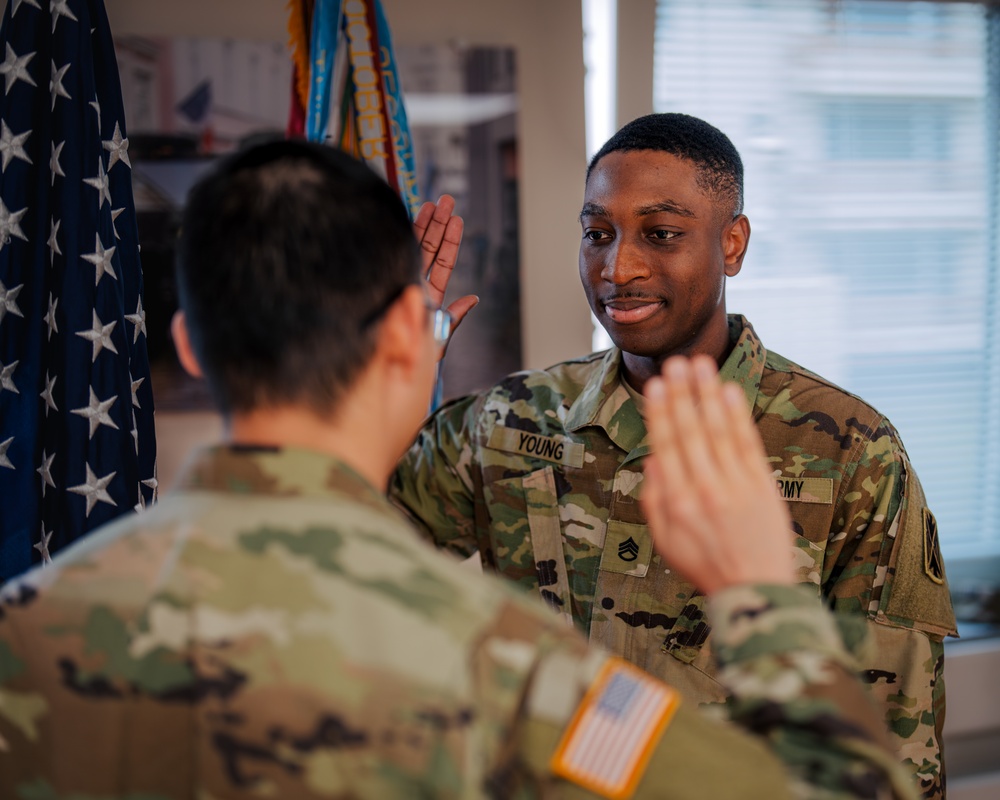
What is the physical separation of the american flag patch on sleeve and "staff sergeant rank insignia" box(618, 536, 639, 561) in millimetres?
797

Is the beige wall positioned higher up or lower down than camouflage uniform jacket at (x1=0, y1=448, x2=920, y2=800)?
higher up

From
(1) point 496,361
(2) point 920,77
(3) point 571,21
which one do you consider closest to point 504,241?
(1) point 496,361

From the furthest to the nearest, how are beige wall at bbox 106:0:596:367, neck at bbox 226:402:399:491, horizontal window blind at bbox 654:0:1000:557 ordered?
horizontal window blind at bbox 654:0:1000:557, beige wall at bbox 106:0:596:367, neck at bbox 226:402:399:491

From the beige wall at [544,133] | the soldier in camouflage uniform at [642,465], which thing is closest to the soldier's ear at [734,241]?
the soldier in camouflage uniform at [642,465]

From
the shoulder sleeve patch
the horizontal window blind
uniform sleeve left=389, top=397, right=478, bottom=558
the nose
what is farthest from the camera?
the horizontal window blind

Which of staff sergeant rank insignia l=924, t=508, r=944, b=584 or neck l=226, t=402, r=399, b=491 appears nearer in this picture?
neck l=226, t=402, r=399, b=491

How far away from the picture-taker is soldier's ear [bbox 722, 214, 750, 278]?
1.54 m

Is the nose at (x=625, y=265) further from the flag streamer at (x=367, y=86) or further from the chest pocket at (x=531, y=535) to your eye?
the flag streamer at (x=367, y=86)

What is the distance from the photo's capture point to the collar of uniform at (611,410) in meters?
1.54

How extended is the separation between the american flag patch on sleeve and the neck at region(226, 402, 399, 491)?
27 centimetres

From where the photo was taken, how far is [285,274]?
2.46 ft

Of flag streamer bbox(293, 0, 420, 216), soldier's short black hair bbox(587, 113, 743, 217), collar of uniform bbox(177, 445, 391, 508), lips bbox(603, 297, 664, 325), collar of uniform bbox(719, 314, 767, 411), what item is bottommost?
collar of uniform bbox(719, 314, 767, 411)

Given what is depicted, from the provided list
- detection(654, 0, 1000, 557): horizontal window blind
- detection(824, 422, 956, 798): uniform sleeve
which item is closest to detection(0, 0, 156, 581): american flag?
detection(824, 422, 956, 798): uniform sleeve

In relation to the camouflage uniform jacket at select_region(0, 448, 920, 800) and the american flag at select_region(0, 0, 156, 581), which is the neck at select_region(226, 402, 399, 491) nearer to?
the camouflage uniform jacket at select_region(0, 448, 920, 800)
